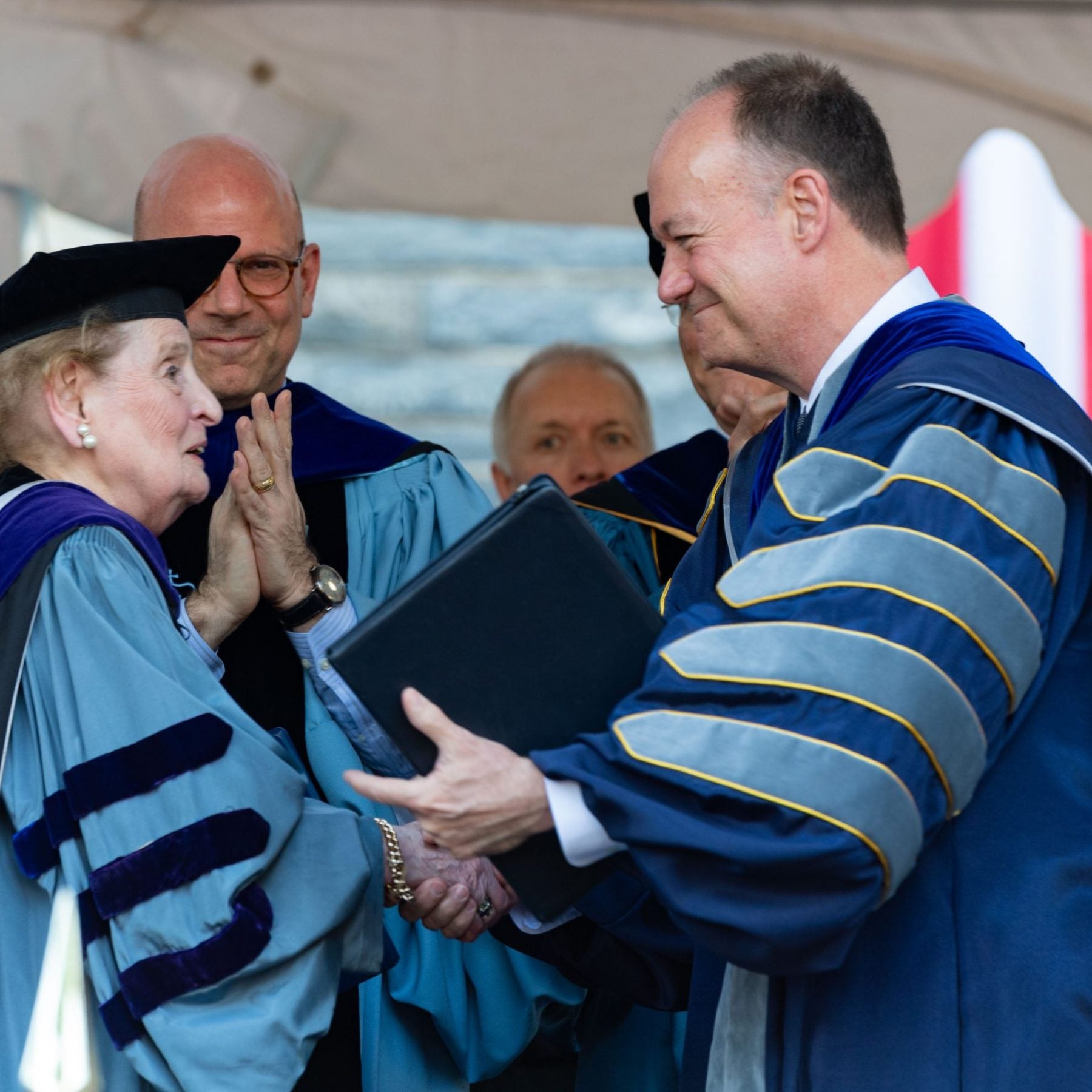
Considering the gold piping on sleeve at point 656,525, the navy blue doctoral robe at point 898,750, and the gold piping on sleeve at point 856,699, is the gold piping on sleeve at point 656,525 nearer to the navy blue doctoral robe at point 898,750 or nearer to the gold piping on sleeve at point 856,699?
the navy blue doctoral robe at point 898,750

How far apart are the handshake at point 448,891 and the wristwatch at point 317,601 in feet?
1.64

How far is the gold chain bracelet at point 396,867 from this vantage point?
2.64 m

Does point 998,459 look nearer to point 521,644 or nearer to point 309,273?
point 521,644

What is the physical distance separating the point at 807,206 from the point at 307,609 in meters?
1.19

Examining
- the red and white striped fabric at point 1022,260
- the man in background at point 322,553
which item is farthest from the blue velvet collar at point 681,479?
the red and white striped fabric at point 1022,260

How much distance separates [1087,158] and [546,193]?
55.5 inches

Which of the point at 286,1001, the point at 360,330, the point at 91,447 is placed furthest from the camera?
the point at 360,330

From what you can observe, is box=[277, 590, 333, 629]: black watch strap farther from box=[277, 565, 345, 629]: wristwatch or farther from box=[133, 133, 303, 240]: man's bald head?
box=[133, 133, 303, 240]: man's bald head

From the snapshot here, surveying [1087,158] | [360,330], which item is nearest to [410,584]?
[1087,158]

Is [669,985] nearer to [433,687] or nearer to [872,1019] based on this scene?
[872,1019]

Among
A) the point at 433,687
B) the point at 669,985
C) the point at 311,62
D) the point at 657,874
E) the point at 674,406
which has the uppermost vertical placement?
the point at 311,62

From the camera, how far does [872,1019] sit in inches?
84.8

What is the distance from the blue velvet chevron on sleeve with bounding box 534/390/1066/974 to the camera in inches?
77.4

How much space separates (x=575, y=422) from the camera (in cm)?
490
